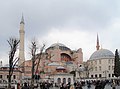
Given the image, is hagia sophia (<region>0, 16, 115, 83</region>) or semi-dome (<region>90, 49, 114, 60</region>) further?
semi-dome (<region>90, 49, 114, 60</region>)

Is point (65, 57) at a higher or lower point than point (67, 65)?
higher

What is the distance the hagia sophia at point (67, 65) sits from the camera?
7378cm

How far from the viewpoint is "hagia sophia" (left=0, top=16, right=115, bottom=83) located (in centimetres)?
7378

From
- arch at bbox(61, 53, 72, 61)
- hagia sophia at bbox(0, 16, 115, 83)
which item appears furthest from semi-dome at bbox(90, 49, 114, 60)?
arch at bbox(61, 53, 72, 61)

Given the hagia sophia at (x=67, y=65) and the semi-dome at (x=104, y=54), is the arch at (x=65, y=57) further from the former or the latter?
the semi-dome at (x=104, y=54)

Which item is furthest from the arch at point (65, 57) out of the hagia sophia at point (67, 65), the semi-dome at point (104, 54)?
the semi-dome at point (104, 54)

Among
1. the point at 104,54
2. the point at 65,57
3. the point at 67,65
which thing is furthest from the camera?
the point at 65,57

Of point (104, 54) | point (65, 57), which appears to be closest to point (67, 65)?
point (65, 57)

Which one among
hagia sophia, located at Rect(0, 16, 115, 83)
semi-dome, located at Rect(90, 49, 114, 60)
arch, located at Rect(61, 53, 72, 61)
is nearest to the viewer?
hagia sophia, located at Rect(0, 16, 115, 83)

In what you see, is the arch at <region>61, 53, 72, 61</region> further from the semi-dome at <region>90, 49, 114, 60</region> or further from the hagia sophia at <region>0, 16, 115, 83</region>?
the semi-dome at <region>90, 49, 114, 60</region>

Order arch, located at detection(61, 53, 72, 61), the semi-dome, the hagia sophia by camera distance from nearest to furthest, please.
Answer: the hagia sophia → the semi-dome → arch, located at detection(61, 53, 72, 61)

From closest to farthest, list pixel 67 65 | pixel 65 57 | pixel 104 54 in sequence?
1. pixel 104 54
2. pixel 67 65
3. pixel 65 57

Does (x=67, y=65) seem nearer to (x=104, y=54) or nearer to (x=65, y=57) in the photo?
(x=65, y=57)

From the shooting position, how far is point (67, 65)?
306 feet
